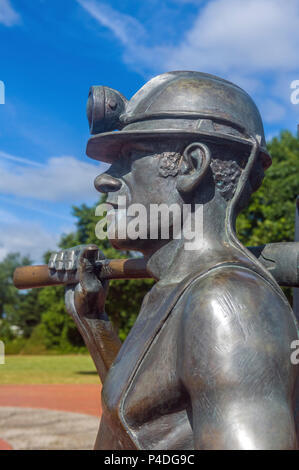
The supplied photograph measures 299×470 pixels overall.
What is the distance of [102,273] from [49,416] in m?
11.7

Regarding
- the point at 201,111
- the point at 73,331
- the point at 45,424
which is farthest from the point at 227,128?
the point at 73,331

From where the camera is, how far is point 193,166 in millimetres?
2193

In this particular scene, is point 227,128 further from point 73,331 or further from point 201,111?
point 73,331

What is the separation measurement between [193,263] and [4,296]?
216ft

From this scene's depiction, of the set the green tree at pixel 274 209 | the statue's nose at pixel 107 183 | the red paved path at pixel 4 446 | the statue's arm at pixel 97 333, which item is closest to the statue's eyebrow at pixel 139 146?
the statue's nose at pixel 107 183

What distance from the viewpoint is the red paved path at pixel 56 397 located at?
15.6m

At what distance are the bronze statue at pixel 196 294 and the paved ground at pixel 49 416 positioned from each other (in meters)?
7.88

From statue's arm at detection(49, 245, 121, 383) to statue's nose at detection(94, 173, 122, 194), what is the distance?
51 centimetres

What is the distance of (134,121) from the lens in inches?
90.0

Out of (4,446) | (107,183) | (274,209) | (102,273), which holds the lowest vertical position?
(4,446)

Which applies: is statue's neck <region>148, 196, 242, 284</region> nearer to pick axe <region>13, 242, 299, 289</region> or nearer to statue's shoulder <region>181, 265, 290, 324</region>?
statue's shoulder <region>181, 265, 290, 324</region>

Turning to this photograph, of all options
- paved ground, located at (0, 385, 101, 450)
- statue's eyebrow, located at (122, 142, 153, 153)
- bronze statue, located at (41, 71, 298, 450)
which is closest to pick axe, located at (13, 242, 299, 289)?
bronze statue, located at (41, 71, 298, 450)

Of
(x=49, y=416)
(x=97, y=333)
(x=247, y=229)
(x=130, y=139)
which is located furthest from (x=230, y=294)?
(x=247, y=229)
